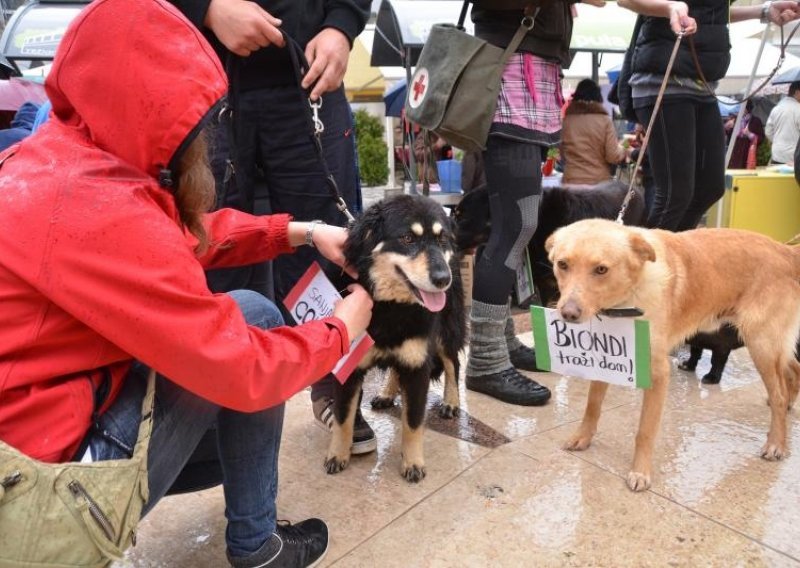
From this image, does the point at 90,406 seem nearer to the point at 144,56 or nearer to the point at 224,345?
the point at 224,345

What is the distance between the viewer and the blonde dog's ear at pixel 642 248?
227cm

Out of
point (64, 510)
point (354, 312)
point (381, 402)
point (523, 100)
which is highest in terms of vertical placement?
point (523, 100)

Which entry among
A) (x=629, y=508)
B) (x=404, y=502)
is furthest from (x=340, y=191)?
(x=629, y=508)

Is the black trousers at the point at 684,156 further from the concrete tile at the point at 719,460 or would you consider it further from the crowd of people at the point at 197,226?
the concrete tile at the point at 719,460

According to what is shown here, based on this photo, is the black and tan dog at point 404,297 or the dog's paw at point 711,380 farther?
the dog's paw at point 711,380

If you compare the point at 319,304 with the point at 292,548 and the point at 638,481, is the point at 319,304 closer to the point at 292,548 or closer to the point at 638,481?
the point at 292,548

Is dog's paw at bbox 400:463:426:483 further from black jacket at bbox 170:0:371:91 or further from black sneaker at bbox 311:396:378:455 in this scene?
black jacket at bbox 170:0:371:91

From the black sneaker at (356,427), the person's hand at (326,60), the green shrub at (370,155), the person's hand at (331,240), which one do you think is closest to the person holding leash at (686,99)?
the person's hand at (326,60)

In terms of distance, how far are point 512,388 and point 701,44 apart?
215 cm

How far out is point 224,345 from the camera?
1.33 meters

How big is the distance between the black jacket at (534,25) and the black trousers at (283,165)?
0.90m

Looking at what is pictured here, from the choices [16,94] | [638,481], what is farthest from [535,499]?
[16,94]

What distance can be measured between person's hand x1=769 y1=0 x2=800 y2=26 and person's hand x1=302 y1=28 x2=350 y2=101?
2.66 m

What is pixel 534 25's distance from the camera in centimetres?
291
